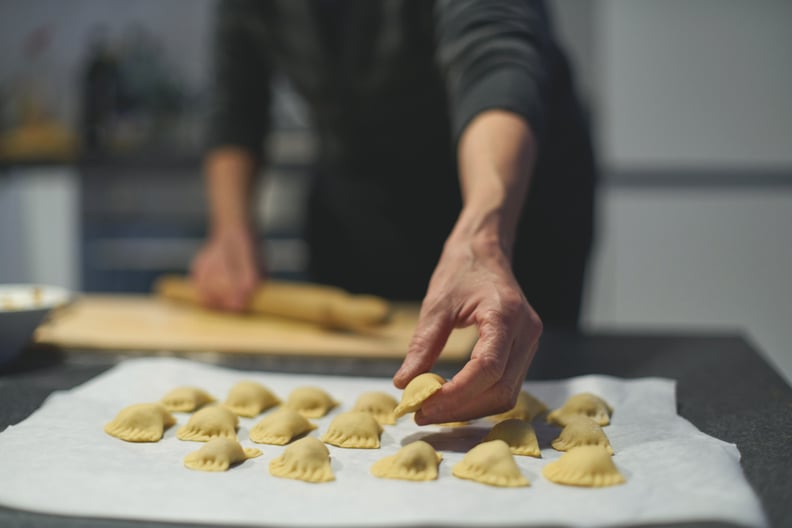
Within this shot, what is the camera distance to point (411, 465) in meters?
0.72

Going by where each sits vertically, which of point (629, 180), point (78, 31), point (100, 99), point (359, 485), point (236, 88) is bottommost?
point (359, 485)

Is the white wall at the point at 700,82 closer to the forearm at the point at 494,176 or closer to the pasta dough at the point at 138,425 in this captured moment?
the forearm at the point at 494,176

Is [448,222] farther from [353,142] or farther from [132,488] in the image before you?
[132,488]

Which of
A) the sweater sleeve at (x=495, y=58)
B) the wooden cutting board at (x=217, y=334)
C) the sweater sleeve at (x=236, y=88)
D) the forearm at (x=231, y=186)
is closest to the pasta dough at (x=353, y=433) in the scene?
the wooden cutting board at (x=217, y=334)

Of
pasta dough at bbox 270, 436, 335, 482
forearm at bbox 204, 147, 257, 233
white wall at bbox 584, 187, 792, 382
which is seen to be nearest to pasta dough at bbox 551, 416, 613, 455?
pasta dough at bbox 270, 436, 335, 482

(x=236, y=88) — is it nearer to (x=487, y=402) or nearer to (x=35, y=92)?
(x=487, y=402)

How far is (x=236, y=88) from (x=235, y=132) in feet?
0.39

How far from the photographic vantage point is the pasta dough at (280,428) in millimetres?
843

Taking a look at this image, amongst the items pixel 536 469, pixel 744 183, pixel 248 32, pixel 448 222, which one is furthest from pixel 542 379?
pixel 744 183

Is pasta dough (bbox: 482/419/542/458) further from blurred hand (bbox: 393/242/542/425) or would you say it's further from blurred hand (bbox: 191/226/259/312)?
blurred hand (bbox: 191/226/259/312)

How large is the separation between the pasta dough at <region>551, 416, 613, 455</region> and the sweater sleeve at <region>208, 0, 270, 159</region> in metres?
1.32

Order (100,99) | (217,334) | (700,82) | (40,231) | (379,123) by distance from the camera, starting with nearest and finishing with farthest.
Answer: (217,334) < (379,123) < (700,82) < (40,231) < (100,99)

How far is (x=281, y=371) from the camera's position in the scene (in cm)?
119

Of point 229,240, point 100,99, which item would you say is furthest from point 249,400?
point 100,99
